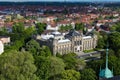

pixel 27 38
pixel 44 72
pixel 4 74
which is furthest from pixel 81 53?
pixel 4 74

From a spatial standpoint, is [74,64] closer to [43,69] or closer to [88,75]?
[43,69]

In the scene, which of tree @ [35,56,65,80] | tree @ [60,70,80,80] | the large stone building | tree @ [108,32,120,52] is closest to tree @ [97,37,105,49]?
the large stone building

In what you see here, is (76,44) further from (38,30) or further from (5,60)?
(5,60)

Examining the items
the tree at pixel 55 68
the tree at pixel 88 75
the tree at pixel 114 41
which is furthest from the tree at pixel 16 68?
the tree at pixel 114 41

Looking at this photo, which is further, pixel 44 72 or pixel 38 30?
pixel 38 30

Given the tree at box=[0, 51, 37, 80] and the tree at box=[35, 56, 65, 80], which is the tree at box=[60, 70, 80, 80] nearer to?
the tree at box=[35, 56, 65, 80]

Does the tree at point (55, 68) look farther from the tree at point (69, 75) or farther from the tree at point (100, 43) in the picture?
the tree at point (100, 43)
